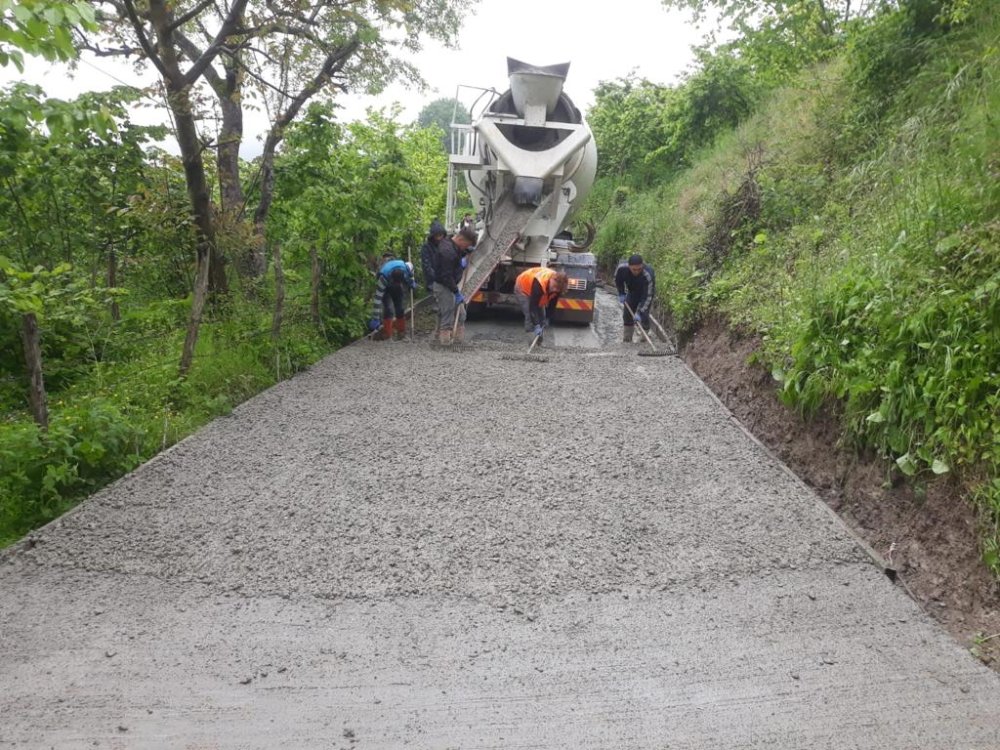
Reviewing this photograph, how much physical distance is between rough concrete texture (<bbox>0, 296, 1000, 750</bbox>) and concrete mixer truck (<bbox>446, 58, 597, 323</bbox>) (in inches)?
204

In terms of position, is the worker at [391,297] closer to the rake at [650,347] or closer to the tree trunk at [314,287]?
the tree trunk at [314,287]

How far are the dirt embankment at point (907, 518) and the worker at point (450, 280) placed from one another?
14.5ft

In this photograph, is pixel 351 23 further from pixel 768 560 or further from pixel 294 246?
pixel 768 560

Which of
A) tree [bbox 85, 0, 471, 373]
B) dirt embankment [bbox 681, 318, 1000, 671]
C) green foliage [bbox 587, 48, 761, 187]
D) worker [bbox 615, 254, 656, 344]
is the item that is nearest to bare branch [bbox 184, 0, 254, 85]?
tree [bbox 85, 0, 471, 373]

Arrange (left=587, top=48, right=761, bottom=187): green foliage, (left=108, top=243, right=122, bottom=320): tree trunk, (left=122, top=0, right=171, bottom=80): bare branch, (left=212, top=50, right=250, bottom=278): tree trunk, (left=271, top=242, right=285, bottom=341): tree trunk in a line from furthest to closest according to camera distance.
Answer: (left=587, top=48, right=761, bottom=187): green foliage
(left=212, top=50, right=250, bottom=278): tree trunk
(left=271, top=242, right=285, bottom=341): tree trunk
(left=108, top=243, right=122, bottom=320): tree trunk
(left=122, top=0, right=171, bottom=80): bare branch

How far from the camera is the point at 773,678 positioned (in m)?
2.63

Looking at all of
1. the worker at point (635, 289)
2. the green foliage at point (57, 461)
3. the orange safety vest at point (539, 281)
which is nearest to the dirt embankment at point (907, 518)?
the worker at point (635, 289)

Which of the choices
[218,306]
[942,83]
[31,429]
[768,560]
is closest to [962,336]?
[768,560]

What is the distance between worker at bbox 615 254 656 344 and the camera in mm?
8977

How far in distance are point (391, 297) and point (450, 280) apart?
0.94m

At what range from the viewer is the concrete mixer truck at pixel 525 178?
918 cm

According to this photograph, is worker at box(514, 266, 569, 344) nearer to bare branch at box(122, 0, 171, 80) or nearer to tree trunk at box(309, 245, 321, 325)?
tree trunk at box(309, 245, 321, 325)

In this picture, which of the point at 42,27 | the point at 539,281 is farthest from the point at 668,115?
the point at 42,27

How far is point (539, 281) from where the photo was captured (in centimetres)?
899
